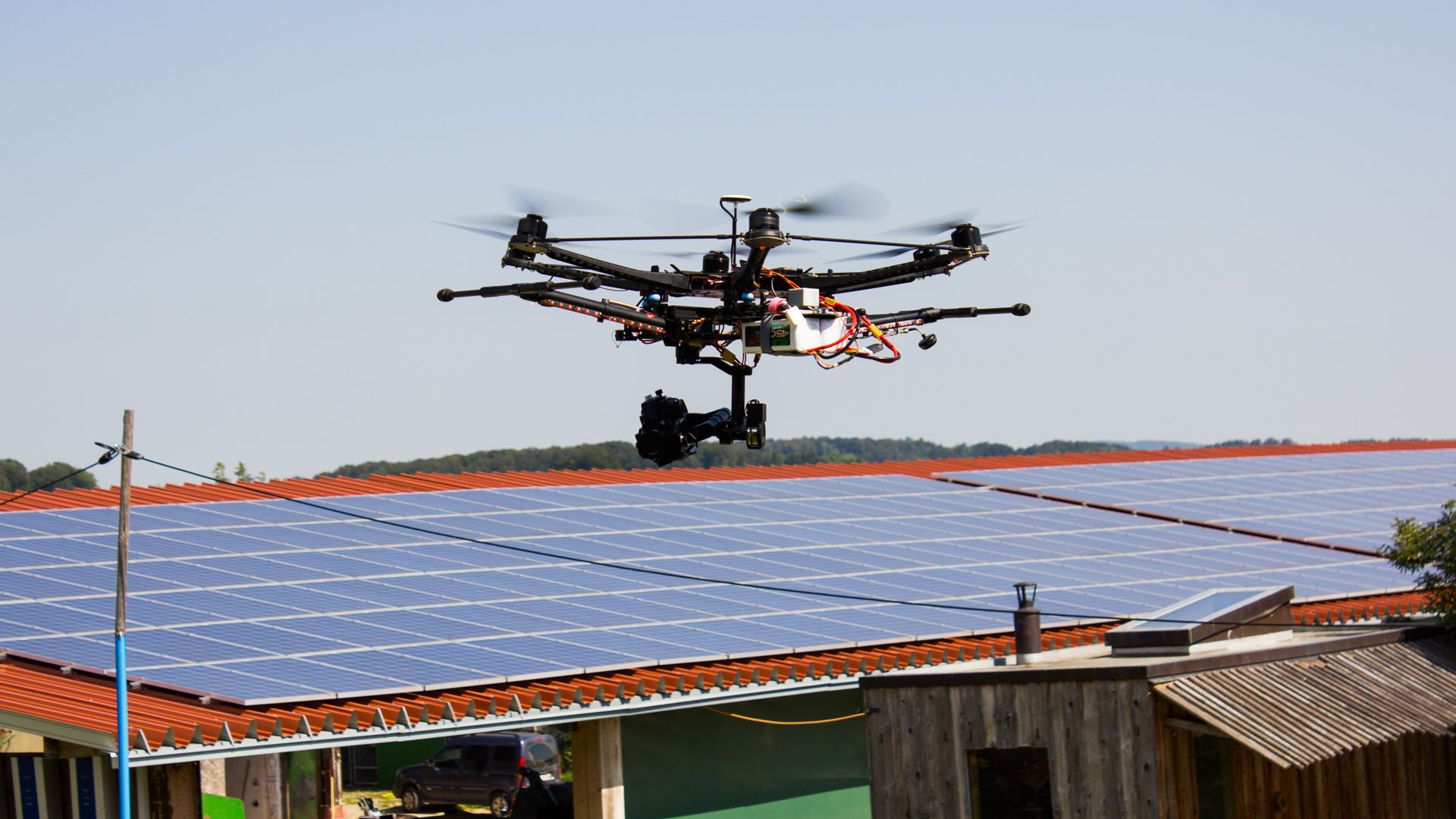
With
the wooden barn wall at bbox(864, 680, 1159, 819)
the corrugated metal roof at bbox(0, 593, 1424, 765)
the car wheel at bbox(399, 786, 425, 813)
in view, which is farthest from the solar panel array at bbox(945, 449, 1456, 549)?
the wooden barn wall at bbox(864, 680, 1159, 819)

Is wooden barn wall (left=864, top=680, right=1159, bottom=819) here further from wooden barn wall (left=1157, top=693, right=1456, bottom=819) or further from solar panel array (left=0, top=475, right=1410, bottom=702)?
solar panel array (left=0, top=475, right=1410, bottom=702)

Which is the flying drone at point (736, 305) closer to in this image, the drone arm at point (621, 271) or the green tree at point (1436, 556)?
the drone arm at point (621, 271)

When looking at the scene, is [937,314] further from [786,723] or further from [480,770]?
[480,770]

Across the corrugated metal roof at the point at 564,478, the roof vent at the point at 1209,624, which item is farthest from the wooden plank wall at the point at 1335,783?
the corrugated metal roof at the point at 564,478

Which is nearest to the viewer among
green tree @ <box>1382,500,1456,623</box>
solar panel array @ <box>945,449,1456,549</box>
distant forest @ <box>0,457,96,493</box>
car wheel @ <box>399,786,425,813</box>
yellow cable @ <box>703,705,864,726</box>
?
green tree @ <box>1382,500,1456,623</box>

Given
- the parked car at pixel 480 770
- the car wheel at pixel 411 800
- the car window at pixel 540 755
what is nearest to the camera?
the parked car at pixel 480 770

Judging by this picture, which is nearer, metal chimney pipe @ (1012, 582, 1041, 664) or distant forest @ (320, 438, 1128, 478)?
metal chimney pipe @ (1012, 582, 1041, 664)

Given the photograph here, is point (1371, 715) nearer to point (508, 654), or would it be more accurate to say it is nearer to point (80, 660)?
point (508, 654)
